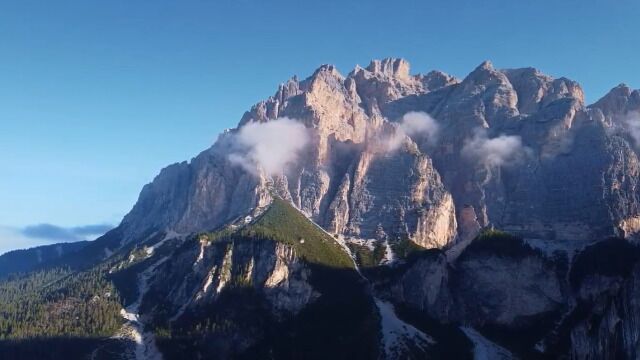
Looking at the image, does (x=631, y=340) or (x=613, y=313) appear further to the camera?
(x=613, y=313)

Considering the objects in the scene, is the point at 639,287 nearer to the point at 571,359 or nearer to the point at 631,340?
the point at 631,340

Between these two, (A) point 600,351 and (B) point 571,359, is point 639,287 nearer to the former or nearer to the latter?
(A) point 600,351

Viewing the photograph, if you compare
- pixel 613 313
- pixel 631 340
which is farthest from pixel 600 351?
pixel 631 340

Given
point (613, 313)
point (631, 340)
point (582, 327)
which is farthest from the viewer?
point (582, 327)

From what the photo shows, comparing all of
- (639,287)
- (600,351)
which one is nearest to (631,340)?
(639,287)

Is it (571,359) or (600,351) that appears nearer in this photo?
(600,351)

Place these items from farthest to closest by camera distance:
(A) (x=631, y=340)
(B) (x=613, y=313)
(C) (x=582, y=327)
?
(C) (x=582, y=327) < (B) (x=613, y=313) < (A) (x=631, y=340)

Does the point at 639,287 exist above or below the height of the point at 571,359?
above

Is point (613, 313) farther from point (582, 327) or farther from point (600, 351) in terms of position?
point (582, 327)

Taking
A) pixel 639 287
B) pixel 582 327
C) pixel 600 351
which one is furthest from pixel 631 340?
pixel 582 327
